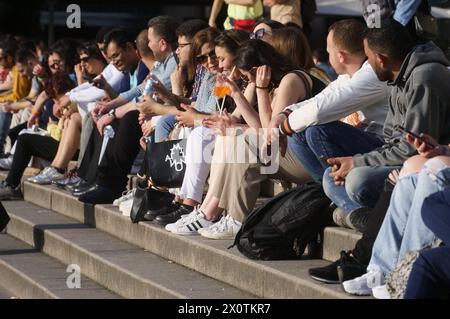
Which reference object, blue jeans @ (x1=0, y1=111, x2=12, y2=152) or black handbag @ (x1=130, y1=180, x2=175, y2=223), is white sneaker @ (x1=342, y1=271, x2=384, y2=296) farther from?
blue jeans @ (x1=0, y1=111, x2=12, y2=152)

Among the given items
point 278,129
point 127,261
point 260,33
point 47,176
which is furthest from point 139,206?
point 47,176

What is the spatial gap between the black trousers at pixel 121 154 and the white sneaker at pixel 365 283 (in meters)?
4.22

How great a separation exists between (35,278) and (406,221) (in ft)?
11.4

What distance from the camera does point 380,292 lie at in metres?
5.16

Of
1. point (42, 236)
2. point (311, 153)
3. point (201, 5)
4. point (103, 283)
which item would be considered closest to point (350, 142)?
point (311, 153)

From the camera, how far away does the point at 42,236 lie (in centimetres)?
928

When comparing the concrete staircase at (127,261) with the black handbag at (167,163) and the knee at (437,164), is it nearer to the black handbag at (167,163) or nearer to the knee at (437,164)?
the black handbag at (167,163)

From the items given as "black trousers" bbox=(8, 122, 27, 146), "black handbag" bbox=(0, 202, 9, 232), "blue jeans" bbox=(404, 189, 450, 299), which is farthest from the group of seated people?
"black trousers" bbox=(8, 122, 27, 146)

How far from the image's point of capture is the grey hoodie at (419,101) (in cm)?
566

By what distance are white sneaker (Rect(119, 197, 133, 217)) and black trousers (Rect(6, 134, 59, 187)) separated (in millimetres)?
2753

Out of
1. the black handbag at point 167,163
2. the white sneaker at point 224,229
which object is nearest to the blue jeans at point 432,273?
the white sneaker at point 224,229

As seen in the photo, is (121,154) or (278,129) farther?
(121,154)

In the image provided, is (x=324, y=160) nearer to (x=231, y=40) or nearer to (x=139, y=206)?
(x=231, y=40)
